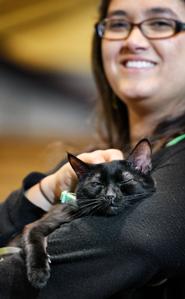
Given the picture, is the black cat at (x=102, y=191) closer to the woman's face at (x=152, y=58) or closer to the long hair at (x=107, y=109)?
the woman's face at (x=152, y=58)

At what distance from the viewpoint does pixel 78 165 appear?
124 cm

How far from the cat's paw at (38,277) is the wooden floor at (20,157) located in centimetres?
75

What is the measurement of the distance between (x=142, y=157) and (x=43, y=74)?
246 inches

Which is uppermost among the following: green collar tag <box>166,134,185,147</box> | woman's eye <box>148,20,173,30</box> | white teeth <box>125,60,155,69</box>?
woman's eye <box>148,20,173,30</box>

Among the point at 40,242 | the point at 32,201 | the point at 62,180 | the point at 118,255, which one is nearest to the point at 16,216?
the point at 32,201

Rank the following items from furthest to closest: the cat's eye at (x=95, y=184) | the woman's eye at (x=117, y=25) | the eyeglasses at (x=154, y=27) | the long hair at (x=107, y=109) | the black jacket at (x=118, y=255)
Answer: the long hair at (x=107, y=109) < the woman's eye at (x=117, y=25) < the eyeglasses at (x=154, y=27) < the cat's eye at (x=95, y=184) < the black jacket at (x=118, y=255)

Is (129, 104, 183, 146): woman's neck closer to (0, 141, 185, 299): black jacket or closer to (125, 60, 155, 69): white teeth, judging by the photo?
(125, 60, 155, 69): white teeth

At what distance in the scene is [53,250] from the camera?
3.34ft

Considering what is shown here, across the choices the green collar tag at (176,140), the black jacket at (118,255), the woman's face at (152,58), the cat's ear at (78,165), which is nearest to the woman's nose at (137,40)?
the woman's face at (152,58)

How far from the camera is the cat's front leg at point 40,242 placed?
100 cm

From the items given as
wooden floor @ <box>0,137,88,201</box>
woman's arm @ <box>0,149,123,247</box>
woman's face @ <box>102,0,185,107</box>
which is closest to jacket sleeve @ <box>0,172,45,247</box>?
woman's arm @ <box>0,149,123,247</box>

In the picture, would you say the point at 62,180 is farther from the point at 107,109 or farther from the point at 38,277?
the point at 107,109

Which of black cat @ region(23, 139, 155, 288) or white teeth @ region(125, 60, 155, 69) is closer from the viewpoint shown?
black cat @ region(23, 139, 155, 288)

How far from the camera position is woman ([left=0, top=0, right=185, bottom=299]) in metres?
0.97
